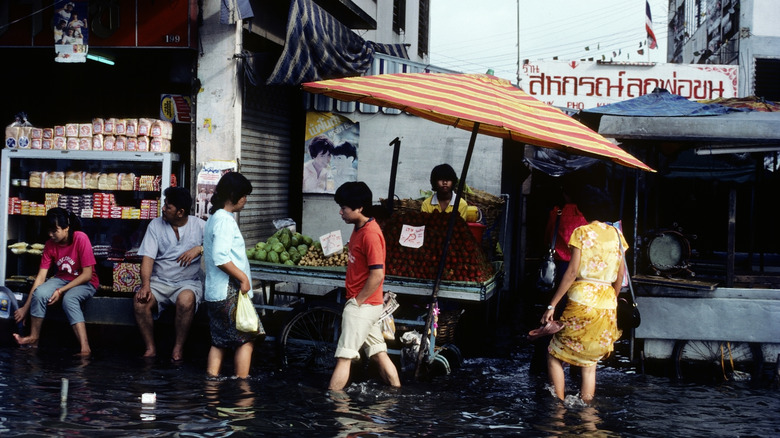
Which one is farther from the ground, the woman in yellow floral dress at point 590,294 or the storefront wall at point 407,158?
the storefront wall at point 407,158

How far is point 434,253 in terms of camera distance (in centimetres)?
666

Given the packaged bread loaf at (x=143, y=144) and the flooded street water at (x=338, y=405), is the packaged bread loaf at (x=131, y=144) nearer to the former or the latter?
the packaged bread loaf at (x=143, y=144)

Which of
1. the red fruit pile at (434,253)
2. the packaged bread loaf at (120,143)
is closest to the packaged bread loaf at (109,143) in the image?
the packaged bread loaf at (120,143)

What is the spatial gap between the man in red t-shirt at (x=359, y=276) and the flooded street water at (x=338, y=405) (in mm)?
462

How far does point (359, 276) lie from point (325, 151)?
4850 millimetres

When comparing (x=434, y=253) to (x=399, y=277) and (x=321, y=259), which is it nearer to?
(x=399, y=277)

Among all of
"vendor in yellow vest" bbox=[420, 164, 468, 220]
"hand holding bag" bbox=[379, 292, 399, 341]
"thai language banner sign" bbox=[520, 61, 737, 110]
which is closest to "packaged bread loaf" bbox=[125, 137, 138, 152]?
"vendor in yellow vest" bbox=[420, 164, 468, 220]

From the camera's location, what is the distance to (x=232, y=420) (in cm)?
520

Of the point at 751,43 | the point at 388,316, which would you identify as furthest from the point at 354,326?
the point at 751,43

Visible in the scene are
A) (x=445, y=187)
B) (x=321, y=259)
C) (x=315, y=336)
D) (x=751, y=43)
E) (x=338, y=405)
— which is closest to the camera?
(x=338, y=405)

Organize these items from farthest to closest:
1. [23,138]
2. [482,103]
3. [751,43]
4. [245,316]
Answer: [751,43], [23,138], [245,316], [482,103]

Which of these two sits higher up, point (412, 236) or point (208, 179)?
point (208, 179)

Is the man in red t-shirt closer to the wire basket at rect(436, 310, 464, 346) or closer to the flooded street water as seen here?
the flooded street water

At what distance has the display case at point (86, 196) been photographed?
8.64m
